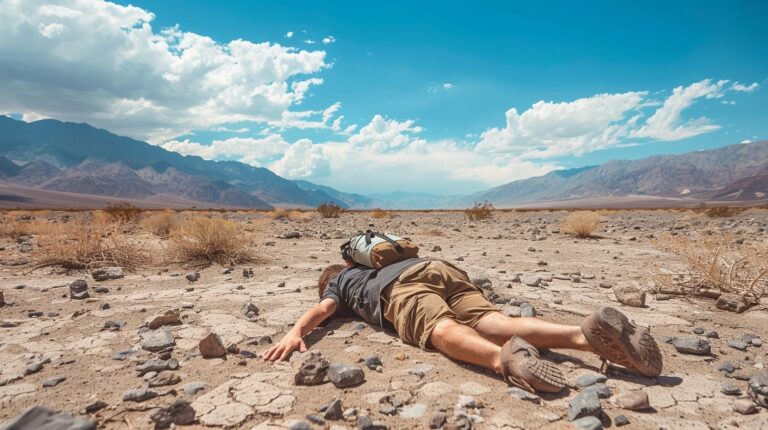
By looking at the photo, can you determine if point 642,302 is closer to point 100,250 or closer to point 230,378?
point 230,378

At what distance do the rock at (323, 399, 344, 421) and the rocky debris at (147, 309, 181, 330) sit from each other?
2233 mm

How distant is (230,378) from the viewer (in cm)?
248

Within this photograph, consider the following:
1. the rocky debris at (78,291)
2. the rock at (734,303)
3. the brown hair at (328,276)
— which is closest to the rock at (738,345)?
the rock at (734,303)

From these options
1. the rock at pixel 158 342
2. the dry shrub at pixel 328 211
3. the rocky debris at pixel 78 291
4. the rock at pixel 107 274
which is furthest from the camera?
the dry shrub at pixel 328 211

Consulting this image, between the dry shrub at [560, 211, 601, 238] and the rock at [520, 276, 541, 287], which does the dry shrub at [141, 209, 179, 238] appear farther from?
the dry shrub at [560, 211, 601, 238]

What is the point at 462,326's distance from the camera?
8.93ft

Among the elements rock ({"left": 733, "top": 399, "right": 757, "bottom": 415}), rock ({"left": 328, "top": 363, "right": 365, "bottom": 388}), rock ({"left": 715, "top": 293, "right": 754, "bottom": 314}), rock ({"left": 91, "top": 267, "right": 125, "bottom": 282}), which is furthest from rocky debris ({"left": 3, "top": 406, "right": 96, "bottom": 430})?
rock ({"left": 715, "top": 293, "right": 754, "bottom": 314})

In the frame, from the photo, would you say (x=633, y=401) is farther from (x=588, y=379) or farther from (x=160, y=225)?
(x=160, y=225)

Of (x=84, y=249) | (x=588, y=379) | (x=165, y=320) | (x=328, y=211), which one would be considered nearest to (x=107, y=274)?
(x=84, y=249)

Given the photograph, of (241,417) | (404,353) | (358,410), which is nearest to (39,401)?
(241,417)

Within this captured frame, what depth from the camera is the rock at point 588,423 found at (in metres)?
1.86

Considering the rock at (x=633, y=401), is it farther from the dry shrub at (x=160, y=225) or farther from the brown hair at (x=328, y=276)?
the dry shrub at (x=160, y=225)

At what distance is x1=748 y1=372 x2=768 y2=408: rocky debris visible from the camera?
2.08 m

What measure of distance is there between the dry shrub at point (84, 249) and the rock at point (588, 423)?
6.74m
